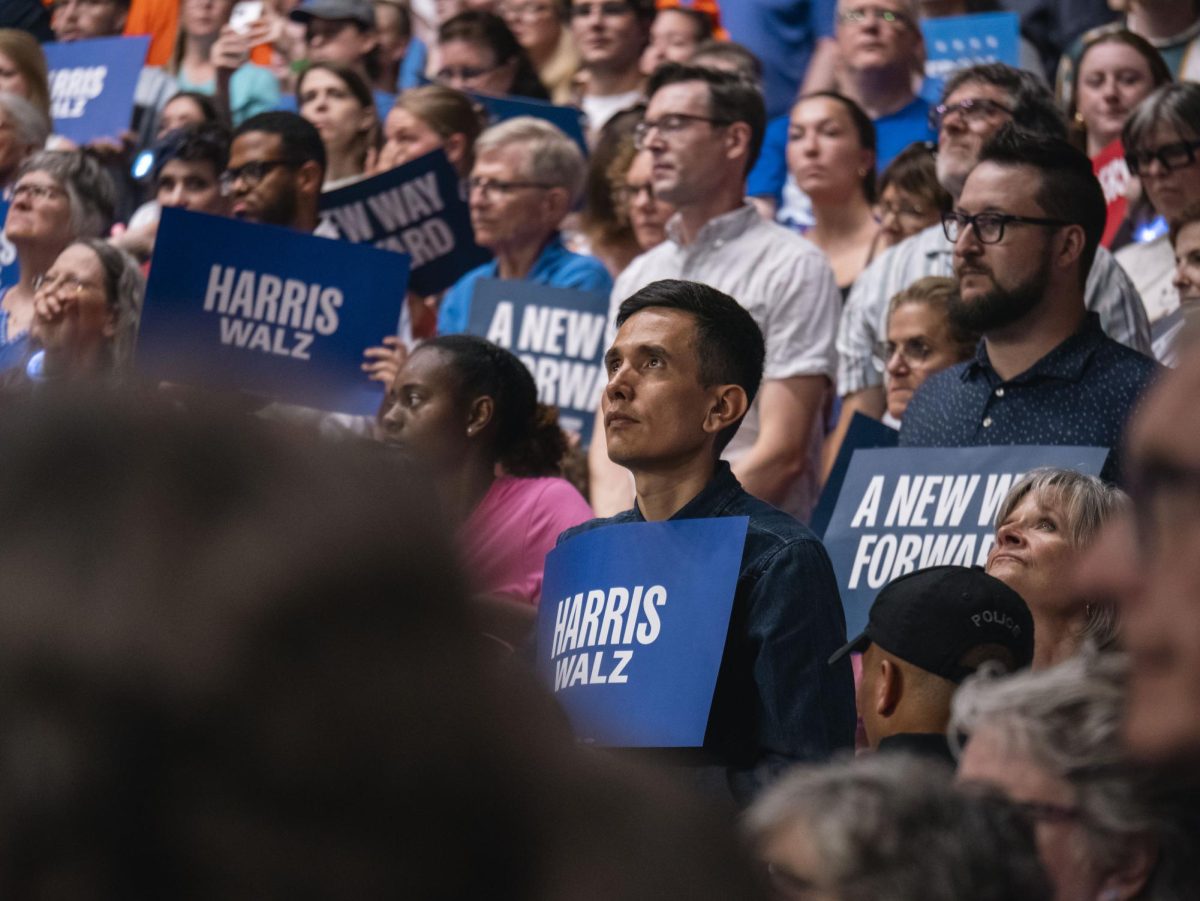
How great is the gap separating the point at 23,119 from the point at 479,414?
12.1 feet

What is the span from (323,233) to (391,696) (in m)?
6.68

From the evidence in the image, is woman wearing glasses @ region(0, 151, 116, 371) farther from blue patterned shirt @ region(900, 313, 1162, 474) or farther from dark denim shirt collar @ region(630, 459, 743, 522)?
dark denim shirt collar @ region(630, 459, 743, 522)

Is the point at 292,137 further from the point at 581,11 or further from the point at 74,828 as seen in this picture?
the point at 74,828

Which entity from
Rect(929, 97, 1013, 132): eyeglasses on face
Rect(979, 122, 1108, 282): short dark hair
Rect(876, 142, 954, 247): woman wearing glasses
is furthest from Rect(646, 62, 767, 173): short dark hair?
Rect(979, 122, 1108, 282): short dark hair

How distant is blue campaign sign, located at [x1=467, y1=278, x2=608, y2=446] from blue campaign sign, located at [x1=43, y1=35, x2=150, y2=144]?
3191 mm

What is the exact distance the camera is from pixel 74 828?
0.75 m

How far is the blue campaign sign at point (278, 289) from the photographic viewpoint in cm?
580

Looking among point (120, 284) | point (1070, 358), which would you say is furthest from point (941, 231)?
point (120, 284)

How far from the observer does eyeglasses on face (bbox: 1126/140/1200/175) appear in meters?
6.09

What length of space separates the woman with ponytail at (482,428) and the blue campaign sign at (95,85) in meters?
3.96

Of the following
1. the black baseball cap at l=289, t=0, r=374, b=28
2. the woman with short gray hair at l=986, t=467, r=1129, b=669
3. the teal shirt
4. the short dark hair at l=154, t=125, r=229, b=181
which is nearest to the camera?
the woman with short gray hair at l=986, t=467, r=1129, b=669

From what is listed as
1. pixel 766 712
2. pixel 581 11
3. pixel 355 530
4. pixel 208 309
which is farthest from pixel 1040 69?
pixel 355 530

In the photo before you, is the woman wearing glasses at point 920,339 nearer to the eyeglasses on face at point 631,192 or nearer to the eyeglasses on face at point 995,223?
the eyeglasses on face at point 995,223

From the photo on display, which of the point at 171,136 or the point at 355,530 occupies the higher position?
the point at 171,136
